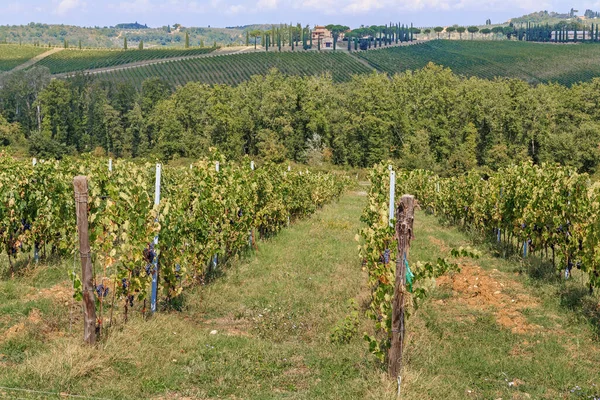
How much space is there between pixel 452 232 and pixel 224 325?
12.7 meters

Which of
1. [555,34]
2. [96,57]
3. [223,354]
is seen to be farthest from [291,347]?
[555,34]

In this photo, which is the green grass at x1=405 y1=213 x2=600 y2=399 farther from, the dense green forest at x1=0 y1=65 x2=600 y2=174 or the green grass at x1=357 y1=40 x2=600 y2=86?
the green grass at x1=357 y1=40 x2=600 y2=86

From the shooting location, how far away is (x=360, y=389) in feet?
21.7

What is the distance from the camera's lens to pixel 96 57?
451ft

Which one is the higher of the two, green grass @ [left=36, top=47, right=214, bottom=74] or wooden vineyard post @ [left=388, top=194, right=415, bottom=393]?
green grass @ [left=36, top=47, right=214, bottom=74]

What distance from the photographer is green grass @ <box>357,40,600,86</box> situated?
11425cm

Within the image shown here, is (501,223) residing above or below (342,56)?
below

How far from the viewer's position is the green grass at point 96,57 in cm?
12625

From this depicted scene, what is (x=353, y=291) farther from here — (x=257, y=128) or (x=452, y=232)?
(x=257, y=128)

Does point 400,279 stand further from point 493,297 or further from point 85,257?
point 493,297

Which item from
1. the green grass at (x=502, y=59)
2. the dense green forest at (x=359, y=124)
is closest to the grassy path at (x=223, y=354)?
the dense green forest at (x=359, y=124)

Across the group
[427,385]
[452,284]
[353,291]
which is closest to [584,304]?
[452,284]

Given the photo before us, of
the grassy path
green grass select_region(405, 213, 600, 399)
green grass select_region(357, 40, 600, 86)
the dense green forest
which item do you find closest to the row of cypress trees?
green grass select_region(357, 40, 600, 86)

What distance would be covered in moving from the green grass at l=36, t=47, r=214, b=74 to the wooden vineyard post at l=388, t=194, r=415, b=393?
127 meters
